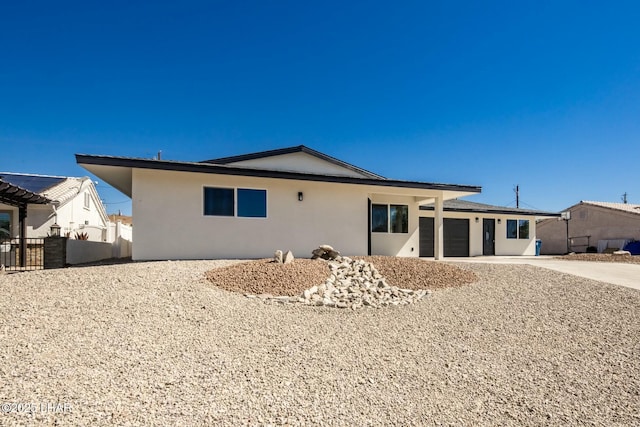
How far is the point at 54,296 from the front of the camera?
5.84 m

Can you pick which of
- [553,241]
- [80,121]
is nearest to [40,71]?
[80,121]

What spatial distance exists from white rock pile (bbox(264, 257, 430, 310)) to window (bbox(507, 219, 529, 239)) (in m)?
13.4

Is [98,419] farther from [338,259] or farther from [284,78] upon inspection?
[284,78]

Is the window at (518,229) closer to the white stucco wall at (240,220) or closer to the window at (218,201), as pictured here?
the white stucco wall at (240,220)

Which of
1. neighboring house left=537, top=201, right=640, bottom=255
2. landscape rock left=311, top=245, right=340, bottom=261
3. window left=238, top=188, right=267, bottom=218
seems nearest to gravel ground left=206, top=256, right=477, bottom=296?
landscape rock left=311, top=245, right=340, bottom=261

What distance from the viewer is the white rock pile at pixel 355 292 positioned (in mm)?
6762

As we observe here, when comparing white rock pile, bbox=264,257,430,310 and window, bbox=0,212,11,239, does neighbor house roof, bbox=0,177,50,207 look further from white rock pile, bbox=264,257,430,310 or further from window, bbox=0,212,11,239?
white rock pile, bbox=264,257,430,310

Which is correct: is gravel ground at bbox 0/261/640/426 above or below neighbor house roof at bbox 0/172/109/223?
below

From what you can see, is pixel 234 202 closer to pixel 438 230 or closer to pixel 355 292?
pixel 355 292

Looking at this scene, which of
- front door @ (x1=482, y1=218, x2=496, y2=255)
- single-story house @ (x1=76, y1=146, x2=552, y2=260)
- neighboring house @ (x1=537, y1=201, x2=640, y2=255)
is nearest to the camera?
single-story house @ (x1=76, y1=146, x2=552, y2=260)

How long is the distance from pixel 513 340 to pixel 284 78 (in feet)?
44.9

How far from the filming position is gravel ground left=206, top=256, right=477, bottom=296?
722cm

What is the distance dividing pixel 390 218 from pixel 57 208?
591 inches

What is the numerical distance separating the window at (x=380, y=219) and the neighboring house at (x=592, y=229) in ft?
59.0
